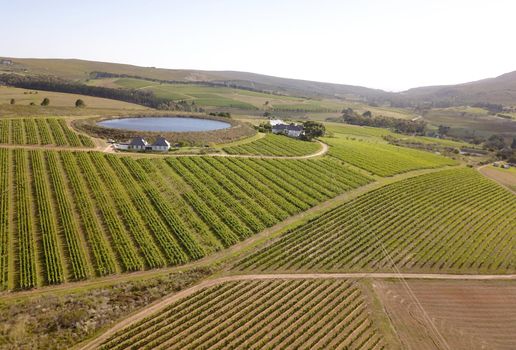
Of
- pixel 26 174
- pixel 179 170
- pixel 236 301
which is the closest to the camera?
pixel 236 301

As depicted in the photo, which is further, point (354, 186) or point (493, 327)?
point (354, 186)

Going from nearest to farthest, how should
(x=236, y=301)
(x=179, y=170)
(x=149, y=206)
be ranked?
(x=236, y=301) < (x=149, y=206) < (x=179, y=170)

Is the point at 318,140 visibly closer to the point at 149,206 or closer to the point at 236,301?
the point at 149,206

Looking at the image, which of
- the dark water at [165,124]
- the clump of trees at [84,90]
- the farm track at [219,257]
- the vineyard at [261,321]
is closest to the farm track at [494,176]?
the farm track at [219,257]

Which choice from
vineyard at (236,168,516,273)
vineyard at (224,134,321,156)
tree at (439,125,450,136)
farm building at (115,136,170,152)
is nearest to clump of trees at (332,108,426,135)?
tree at (439,125,450,136)

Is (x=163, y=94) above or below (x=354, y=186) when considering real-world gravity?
above

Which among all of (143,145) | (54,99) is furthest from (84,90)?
(143,145)

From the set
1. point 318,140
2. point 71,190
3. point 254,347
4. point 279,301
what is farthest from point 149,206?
point 318,140
